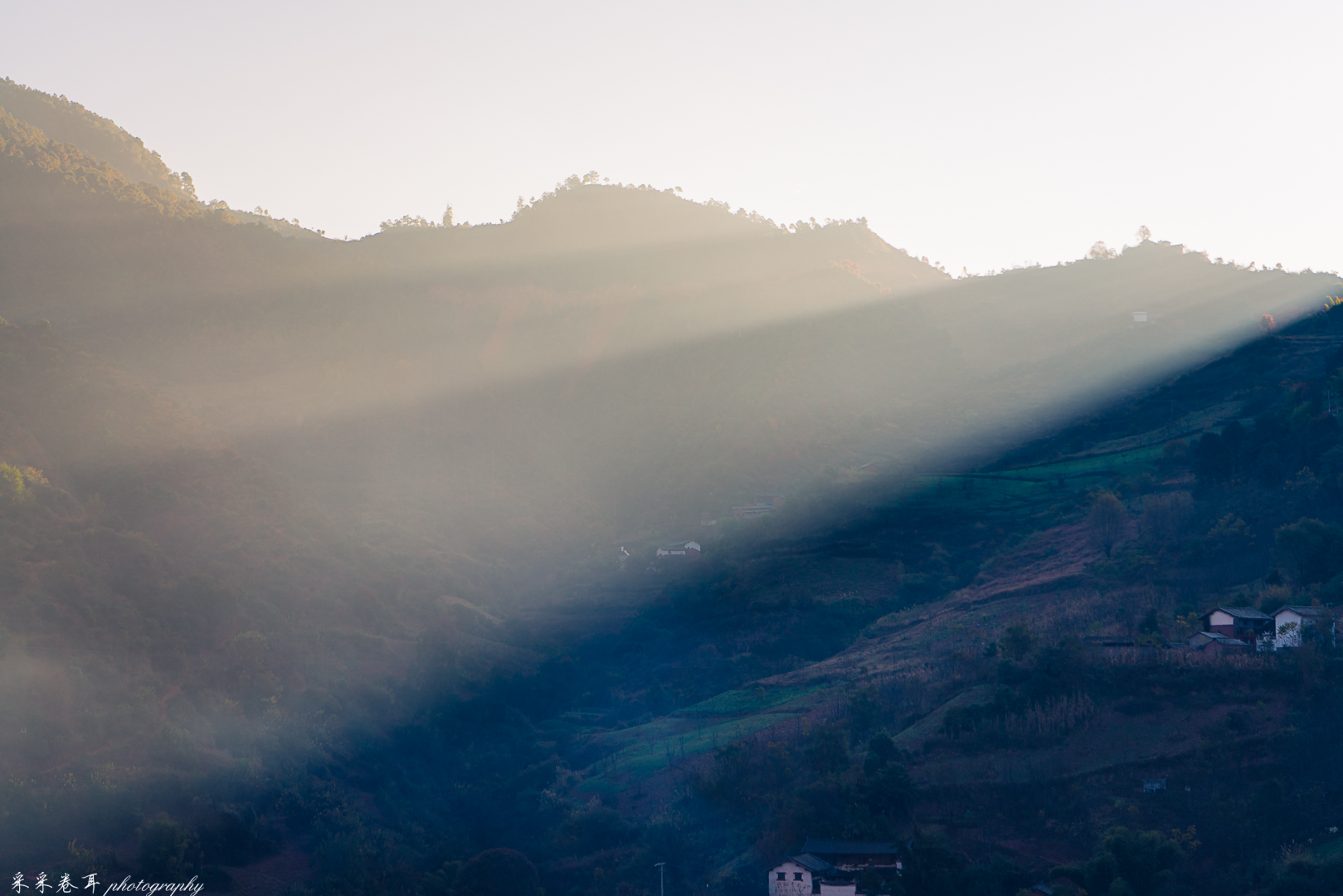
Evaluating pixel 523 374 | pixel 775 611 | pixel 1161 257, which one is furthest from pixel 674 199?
pixel 775 611

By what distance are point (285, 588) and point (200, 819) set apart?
18.2 meters

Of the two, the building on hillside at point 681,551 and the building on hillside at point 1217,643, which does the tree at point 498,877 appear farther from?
the building on hillside at point 681,551

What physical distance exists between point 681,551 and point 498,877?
35.4 m

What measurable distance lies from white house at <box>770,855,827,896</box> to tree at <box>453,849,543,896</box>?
24.2 ft

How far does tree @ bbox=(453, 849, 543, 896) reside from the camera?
2869 cm

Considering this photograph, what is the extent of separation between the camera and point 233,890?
2802 centimetres

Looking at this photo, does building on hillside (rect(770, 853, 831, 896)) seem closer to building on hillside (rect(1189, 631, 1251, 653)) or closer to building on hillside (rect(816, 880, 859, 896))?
building on hillside (rect(816, 880, 859, 896))

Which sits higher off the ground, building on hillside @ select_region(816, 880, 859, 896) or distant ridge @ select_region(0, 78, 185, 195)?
distant ridge @ select_region(0, 78, 185, 195)

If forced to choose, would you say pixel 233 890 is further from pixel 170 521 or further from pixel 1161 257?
pixel 1161 257

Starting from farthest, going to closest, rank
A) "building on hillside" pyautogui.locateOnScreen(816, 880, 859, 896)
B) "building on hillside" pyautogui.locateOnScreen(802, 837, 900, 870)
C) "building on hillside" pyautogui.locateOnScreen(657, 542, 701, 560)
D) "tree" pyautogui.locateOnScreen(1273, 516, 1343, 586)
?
1. "building on hillside" pyautogui.locateOnScreen(657, 542, 701, 560)
2. "tree" pyautogui.locateOnScreen(1273, 516, 1343, 586)
3. "building on hillside" pyautogui.locateOnScreen(802, 837, 900, 870)
4. "building on hillside" pyautogui.locateOnScreen(816, 880, 859, 896)

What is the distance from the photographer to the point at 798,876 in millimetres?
26891

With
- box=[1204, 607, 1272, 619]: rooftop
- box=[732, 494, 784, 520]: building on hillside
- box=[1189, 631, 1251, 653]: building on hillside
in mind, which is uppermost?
box=[732, 494, 784, 520]: building on hillside

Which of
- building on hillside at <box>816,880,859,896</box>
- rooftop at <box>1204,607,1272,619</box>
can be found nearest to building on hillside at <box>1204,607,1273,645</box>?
rooftop at <box>1204,607,1272,619</box>

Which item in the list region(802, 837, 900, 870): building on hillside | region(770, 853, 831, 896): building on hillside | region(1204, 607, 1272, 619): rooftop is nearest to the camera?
region(770, 853, 831, 896): building on hillside
